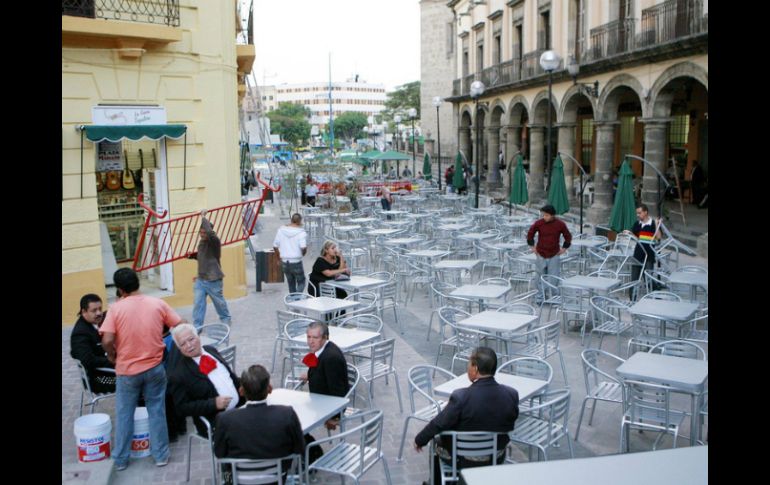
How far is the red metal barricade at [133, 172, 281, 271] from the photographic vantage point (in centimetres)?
1122

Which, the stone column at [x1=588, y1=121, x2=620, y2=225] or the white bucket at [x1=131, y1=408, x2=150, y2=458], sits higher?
the stone column at [x1=588, y1=121, x2=620, y2=225]

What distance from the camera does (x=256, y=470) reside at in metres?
4.41

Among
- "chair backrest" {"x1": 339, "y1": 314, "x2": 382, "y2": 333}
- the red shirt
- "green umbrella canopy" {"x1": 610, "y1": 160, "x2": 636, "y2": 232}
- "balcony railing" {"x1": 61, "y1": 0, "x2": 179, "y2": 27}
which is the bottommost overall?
"chair backrest" {"x1": 339, "y1": 314, "x2": 382, "y2": 333}

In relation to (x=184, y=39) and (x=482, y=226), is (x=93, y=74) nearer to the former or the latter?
(x=184, y=39)

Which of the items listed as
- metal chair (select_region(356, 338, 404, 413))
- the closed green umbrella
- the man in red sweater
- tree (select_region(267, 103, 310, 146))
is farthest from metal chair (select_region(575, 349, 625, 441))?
tree (select_region(267, 103, 310, 146))

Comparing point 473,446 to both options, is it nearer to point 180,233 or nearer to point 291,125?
point 180,233

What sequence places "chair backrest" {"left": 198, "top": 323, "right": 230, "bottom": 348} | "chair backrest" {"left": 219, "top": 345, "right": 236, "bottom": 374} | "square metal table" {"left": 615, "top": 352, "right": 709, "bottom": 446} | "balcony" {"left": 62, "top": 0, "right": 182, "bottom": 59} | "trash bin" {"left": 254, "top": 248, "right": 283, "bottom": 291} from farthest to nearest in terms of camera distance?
"trash bin" {"left": 254, "top": 248, "right": 283, "bottom": 291}, "balcony" {"left": 62, "top": 0, "right": 182, "bottom": 59}, "chair backrest" {"left": 198, "top": 323, "right": 230, "bottom": 348}, "chair backrest" {"left": 219, "top": 345, "right": 236, "bottom": 374}, "square metal table" {"left": 615, "top": 352, "right": 709, "bottom": 446}

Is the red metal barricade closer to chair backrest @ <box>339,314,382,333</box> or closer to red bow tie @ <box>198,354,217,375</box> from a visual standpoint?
chair backrest @ <box>339,314,382,333</box>

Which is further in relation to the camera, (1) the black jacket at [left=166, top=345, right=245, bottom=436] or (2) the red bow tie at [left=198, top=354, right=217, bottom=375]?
(2) the red bow tie at [left=198, top=354, right=217, bottom=375]

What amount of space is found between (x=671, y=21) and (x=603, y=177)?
5015 mm

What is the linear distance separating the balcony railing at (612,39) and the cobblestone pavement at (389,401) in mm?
11656

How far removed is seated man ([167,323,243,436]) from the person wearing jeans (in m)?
4.02

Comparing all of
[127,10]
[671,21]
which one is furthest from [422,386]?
[671,21]
